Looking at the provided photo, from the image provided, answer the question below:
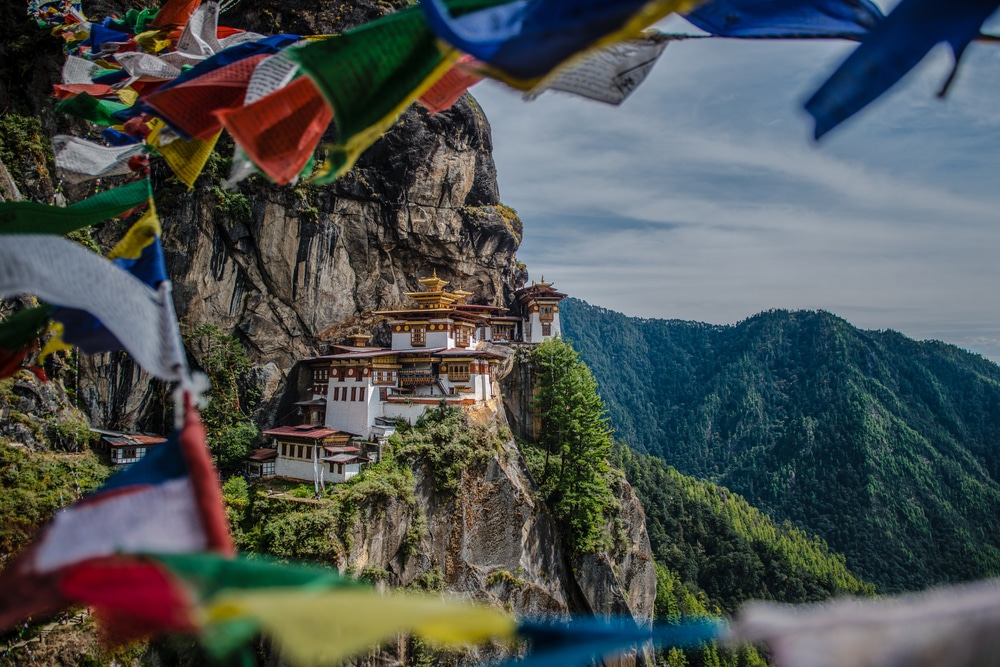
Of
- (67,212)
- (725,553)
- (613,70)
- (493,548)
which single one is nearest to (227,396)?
(493,548)

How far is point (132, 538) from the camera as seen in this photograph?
125 cm

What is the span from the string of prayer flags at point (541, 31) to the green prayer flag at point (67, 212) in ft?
6.65

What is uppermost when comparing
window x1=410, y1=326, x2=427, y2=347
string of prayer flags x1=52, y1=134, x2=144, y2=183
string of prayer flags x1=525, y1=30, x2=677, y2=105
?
window x1=410, y1=326, x2=427, y2=347

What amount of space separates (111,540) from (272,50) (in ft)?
9.08

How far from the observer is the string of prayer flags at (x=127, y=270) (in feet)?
7.16

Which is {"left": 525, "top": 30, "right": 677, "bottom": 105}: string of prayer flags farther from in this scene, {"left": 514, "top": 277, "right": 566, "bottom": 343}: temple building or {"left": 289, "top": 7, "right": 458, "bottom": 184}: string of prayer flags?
{"left": 514, "top": 277, "right": 566, "bottom": 343}: temple building

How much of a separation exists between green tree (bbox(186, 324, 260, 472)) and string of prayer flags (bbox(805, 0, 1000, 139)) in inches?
783

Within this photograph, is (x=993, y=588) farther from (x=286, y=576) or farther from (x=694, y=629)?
(x=286, y=576)

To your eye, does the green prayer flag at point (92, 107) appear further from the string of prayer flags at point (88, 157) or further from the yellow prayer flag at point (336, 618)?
the yellow prayer flag at point (336, 618)

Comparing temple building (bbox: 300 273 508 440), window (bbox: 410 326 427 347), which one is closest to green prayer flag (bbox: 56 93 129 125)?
temple building (bbox: 300 273 508 440)

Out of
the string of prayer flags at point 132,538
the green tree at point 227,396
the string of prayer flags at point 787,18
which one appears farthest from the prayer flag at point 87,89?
the green tree at point 227,396

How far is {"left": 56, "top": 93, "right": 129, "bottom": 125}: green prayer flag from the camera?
415cm

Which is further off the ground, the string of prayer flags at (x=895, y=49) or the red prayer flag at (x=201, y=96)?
the red prayer flag at (x=201, y=96)

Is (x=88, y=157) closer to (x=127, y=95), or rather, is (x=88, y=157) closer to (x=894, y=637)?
(x=127, y=95)
